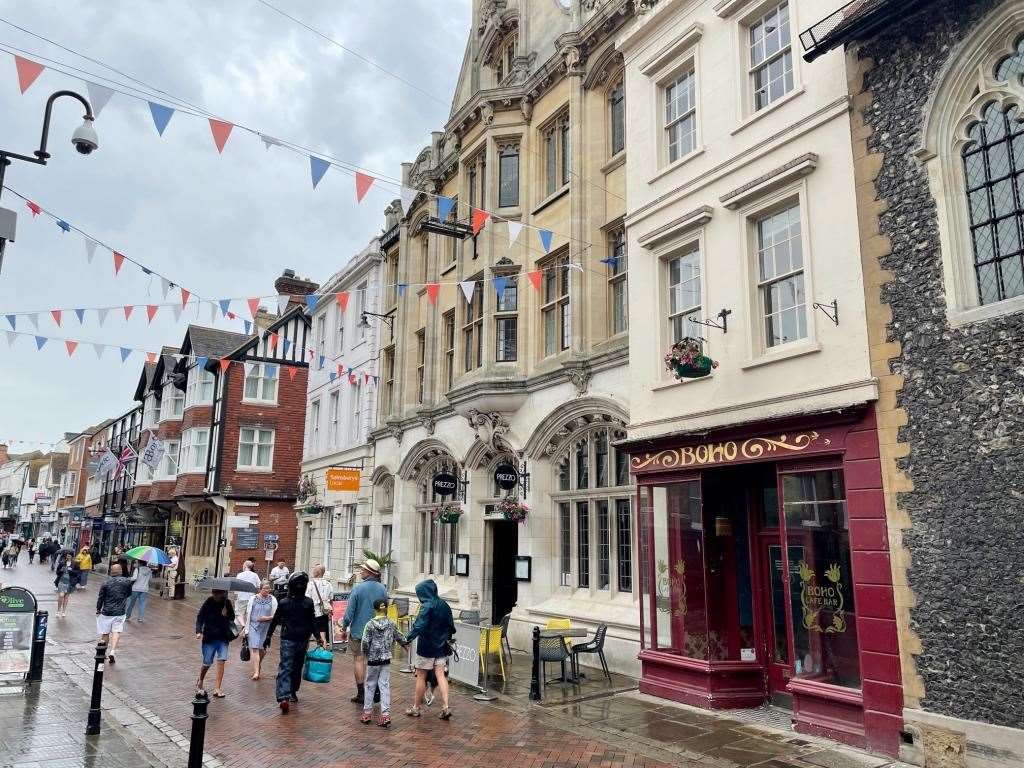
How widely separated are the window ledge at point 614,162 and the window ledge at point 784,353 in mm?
6155

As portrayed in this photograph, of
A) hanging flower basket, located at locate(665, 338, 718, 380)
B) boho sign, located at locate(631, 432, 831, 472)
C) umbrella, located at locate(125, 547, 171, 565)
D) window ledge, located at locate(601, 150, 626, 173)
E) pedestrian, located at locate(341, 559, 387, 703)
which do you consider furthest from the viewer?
umbrella, located at locate(125, 547, 171, 565)

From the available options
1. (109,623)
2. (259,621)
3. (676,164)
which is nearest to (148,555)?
(109,623)

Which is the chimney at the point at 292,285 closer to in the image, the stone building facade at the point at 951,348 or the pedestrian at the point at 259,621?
the pedestrian at the point at 259,621

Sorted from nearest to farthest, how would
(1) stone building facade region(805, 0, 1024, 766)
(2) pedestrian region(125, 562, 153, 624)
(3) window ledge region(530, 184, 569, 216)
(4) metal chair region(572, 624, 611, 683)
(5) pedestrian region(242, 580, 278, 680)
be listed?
(1) stone building facade region(805, 0, 1024, 766) < (4) metal chair region(572, 624, 611, 683) < (5) pedestrian region(242, 580, 278, 680) < (3) window ledge region(530, 184, 569, 216) < (2) pedestrian region(125, 562, 153, 624)

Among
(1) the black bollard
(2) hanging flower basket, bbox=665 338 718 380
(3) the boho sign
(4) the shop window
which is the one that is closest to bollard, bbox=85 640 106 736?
(1) the black bollard

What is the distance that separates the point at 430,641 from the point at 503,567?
309 inches

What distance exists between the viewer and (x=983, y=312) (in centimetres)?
739

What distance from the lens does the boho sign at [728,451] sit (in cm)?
899

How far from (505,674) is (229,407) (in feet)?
77.3

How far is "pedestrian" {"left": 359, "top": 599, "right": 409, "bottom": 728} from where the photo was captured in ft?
29.6

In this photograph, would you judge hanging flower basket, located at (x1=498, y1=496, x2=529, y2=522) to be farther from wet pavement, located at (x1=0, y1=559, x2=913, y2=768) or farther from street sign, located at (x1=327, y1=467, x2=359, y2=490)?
street sign, located at (x1=327, y1=467, x2=359, y2=490)

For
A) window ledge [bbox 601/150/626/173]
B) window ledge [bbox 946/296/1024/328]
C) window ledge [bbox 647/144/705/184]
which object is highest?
window ledge [bbox 601/150/626/173]

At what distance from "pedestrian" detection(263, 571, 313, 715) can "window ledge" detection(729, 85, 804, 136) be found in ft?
28.3

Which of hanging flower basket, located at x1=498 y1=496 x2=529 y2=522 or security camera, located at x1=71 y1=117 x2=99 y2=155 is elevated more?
security camera, located at x1=71 y1=117 x2=99 y2=155
